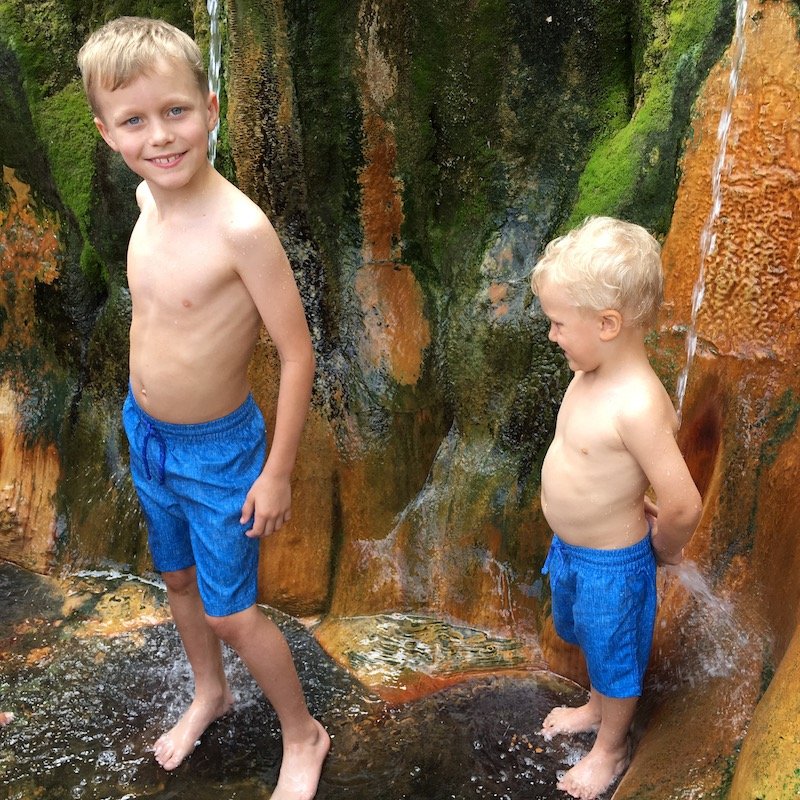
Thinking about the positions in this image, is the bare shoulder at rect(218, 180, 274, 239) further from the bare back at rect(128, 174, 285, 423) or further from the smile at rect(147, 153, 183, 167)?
the smile at rect(147, 153, 183, 167)

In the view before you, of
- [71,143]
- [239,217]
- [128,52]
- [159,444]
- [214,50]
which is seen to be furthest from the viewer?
[71,143]

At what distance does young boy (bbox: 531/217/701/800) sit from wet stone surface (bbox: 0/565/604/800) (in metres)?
0.27

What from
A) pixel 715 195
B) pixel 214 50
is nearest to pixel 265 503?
pixel 715 195

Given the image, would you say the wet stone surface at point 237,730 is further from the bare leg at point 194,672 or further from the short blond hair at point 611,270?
the short blond hair at point 611,270

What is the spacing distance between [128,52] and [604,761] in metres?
1.84

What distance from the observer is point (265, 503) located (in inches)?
87.0

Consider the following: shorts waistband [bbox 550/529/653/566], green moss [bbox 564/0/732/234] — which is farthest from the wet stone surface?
green moss [bbox 564/0/732/234]

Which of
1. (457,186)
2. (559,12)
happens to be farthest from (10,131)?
(559,12)

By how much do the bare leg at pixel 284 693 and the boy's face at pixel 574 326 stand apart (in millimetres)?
944

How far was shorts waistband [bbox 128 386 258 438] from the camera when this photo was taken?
225 cm

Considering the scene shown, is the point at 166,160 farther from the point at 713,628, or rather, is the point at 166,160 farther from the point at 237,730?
the point at 713,628

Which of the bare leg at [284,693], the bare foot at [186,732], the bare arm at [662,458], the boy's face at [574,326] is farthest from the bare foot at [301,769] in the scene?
the boy's face at [574,326]

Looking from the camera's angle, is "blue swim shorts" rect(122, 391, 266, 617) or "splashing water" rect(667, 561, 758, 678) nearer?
"blue swim shorts" rect(122, 391, 266, 617)

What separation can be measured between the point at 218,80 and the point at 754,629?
2.07 metres
